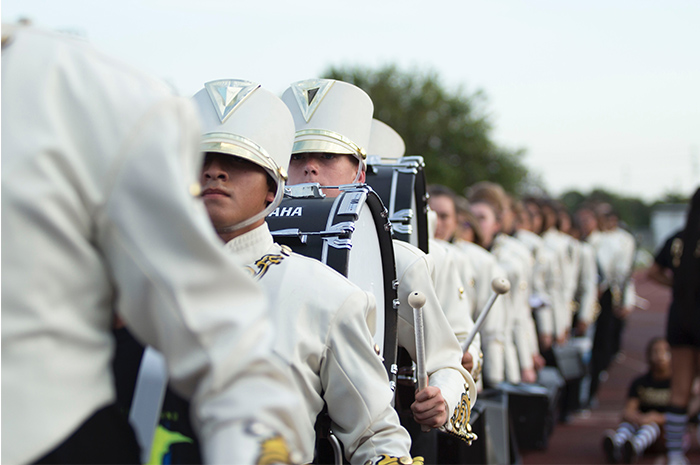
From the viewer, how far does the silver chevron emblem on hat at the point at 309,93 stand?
348 centimetres

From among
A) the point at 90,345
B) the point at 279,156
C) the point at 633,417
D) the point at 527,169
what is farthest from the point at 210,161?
the point at 527,169

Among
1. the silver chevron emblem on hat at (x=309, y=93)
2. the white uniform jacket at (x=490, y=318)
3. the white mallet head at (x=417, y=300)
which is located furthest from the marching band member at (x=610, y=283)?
the white mallet head at (x=417, y=300)

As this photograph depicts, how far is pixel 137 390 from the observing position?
1.57 metres

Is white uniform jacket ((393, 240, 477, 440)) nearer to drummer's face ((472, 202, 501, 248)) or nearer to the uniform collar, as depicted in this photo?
the uniform collar

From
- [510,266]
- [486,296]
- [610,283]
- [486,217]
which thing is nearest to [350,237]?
[486,296]

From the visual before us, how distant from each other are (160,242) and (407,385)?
2.50 metres

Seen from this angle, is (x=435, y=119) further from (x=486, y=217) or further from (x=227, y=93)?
(x=227, y=93)

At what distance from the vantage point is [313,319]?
7.55ft

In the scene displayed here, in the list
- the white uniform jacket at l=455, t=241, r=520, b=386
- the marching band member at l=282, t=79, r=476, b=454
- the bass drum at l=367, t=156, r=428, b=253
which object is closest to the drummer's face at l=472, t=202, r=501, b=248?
the white uniform jacket at l=455, t=241, r=520, b=386

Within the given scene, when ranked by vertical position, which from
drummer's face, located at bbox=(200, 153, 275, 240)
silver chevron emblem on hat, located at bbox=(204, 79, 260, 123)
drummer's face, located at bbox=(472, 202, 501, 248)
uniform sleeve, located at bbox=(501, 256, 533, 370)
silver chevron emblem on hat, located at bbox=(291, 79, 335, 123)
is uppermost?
silver chevron emblem on hat, located at bbox=(204, 79, 260, 123)

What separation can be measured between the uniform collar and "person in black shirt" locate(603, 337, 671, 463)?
592 centimetres

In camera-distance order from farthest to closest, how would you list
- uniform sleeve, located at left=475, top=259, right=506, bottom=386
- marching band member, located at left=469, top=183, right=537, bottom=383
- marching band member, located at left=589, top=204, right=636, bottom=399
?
marching band member, located at left=589, top=204, right=636, bottom=399 < marching band member, located at left=469, top=183, right=537, bottom=383 < uniform sleeve, located at left=475, top=259, right=506, bottom=386

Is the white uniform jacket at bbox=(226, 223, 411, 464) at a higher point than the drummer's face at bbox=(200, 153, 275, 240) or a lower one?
lower

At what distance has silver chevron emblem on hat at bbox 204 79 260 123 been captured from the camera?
8.03 ft
